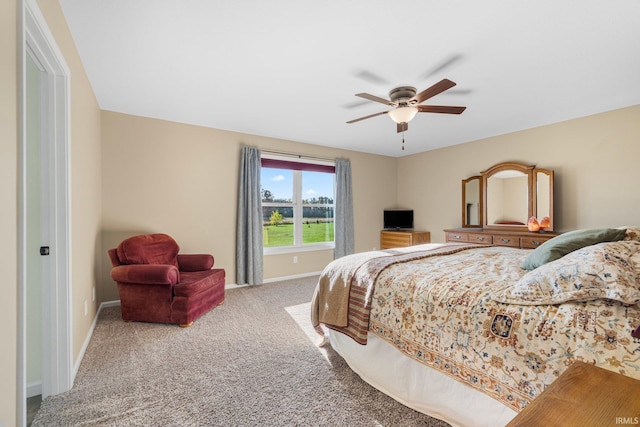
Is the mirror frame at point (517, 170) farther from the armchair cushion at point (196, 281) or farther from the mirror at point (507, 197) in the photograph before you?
the armchair cushion at point (196, 281)

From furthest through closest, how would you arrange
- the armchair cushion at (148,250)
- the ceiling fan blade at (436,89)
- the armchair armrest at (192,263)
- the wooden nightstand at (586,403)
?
the armchair armrest at (192,263), the armchair cushion at (148,250), the ceiling fan blade at (436,89), the wooden nightstand at (586,403)

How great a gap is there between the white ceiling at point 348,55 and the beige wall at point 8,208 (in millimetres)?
934

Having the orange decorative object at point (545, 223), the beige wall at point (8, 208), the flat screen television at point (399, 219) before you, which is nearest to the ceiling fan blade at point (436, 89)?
the beige wall at point (8, 208)

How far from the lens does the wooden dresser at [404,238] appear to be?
529 cm

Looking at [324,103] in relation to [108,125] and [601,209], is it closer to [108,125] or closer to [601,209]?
[108,125]

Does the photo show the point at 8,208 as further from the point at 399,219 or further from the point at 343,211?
the point at 399,219

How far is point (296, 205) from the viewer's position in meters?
5.03

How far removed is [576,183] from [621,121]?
0.82 metres

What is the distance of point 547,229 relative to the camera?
3.82 meters

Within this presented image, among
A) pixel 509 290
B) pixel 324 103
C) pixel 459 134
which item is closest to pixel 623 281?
pixel 509 290

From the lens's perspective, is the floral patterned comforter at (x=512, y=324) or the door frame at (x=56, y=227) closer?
the floral patterned comforter at (x=512, y=324)

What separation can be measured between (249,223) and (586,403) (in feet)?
13.2

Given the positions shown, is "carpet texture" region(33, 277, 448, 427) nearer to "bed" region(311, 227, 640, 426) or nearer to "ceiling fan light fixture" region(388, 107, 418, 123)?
"bed" region(311, 227, 640, 426)

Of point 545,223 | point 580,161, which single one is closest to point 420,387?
point 545,223
